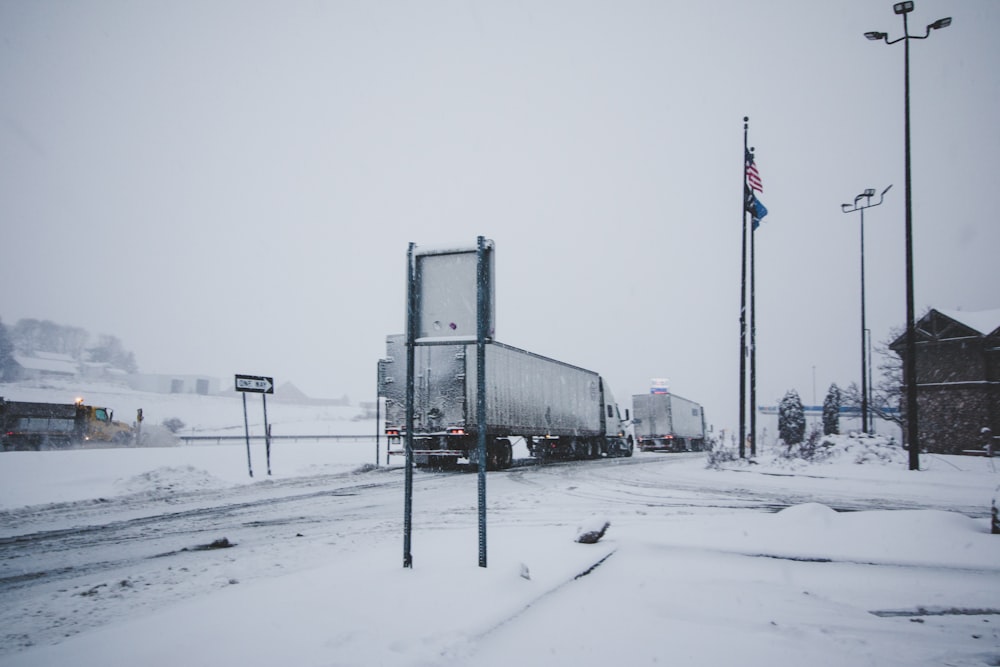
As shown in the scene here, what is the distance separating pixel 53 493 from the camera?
1130 centimetres

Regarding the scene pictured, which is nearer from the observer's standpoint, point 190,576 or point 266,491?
point 190,576

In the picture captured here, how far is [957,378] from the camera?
25781 mm

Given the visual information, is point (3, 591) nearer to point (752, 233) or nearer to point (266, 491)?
point (266, 491)

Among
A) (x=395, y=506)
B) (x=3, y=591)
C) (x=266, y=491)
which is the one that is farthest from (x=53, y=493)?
(x=3, y=591)

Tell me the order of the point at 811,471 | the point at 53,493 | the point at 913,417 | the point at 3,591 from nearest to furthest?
the point at 3,591 → the point at 53,493 → the point at 913,417 → the point at 811,471

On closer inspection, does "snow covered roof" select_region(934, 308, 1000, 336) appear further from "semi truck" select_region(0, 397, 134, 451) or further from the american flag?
"semi truck" select_region(0, 397, 134, 451)

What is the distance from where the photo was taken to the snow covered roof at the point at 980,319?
25.2 meters

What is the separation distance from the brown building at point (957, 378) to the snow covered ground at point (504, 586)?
20001mm

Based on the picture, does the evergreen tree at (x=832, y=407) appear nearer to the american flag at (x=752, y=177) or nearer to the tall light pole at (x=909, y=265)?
the american flag at (x=752, y=177)

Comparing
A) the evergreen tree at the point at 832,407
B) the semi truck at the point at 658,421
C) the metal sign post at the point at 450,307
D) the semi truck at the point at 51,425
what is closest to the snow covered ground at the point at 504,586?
the metal sign post at the point at 450,307

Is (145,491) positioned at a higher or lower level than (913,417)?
lower

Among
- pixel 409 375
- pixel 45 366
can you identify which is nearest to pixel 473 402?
pixel 409 375

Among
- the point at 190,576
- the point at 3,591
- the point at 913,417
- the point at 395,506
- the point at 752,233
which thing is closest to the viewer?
the point at 3,591

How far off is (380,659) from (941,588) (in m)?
4.36
